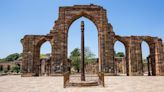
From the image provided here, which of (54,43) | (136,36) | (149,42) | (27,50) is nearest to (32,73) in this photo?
(27,50)

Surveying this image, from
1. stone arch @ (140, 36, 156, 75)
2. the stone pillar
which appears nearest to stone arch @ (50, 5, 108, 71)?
the stone pillar

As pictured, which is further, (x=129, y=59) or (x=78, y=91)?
(x=129, y=59)

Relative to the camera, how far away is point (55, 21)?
26.0 m

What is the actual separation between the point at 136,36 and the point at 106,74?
6.16 metres

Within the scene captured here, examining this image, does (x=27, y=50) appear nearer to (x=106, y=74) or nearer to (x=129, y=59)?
(x=106, y=74)

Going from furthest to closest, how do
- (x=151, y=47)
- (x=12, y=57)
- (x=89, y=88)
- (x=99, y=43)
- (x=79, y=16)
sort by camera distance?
(x=12, y=57)
(x=151, y=47)
(x=79, y=16)
(x=99, y=43)
(x=89, y=88)

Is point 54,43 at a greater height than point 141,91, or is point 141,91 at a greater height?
point 54,43

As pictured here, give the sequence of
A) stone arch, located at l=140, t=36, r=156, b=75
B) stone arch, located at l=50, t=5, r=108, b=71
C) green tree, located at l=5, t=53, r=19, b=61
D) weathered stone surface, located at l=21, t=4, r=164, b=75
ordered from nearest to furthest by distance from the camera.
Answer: weathered stone surface, located at l=21, t=4, r=164, b=75 < stone arch, located at l=50, t=5, r=108, b=71 < stone arch, located at l=140, t=36, r=156, b=75 < green tree, located at l=5, t=53, r=19, b=61

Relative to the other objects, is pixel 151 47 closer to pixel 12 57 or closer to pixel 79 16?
pixel 79 16

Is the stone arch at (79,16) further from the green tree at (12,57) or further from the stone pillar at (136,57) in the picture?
the green tree at (12,57)

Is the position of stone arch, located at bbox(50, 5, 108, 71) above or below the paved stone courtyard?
above

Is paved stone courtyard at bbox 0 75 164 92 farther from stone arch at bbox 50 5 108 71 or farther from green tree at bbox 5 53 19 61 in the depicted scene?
green tree at bbox 5 53 19 61

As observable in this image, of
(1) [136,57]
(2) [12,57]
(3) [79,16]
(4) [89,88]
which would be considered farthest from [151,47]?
(2) [12,57]

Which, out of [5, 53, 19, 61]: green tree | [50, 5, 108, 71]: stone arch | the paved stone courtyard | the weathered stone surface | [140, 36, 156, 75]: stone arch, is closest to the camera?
the paved stone courtyard
